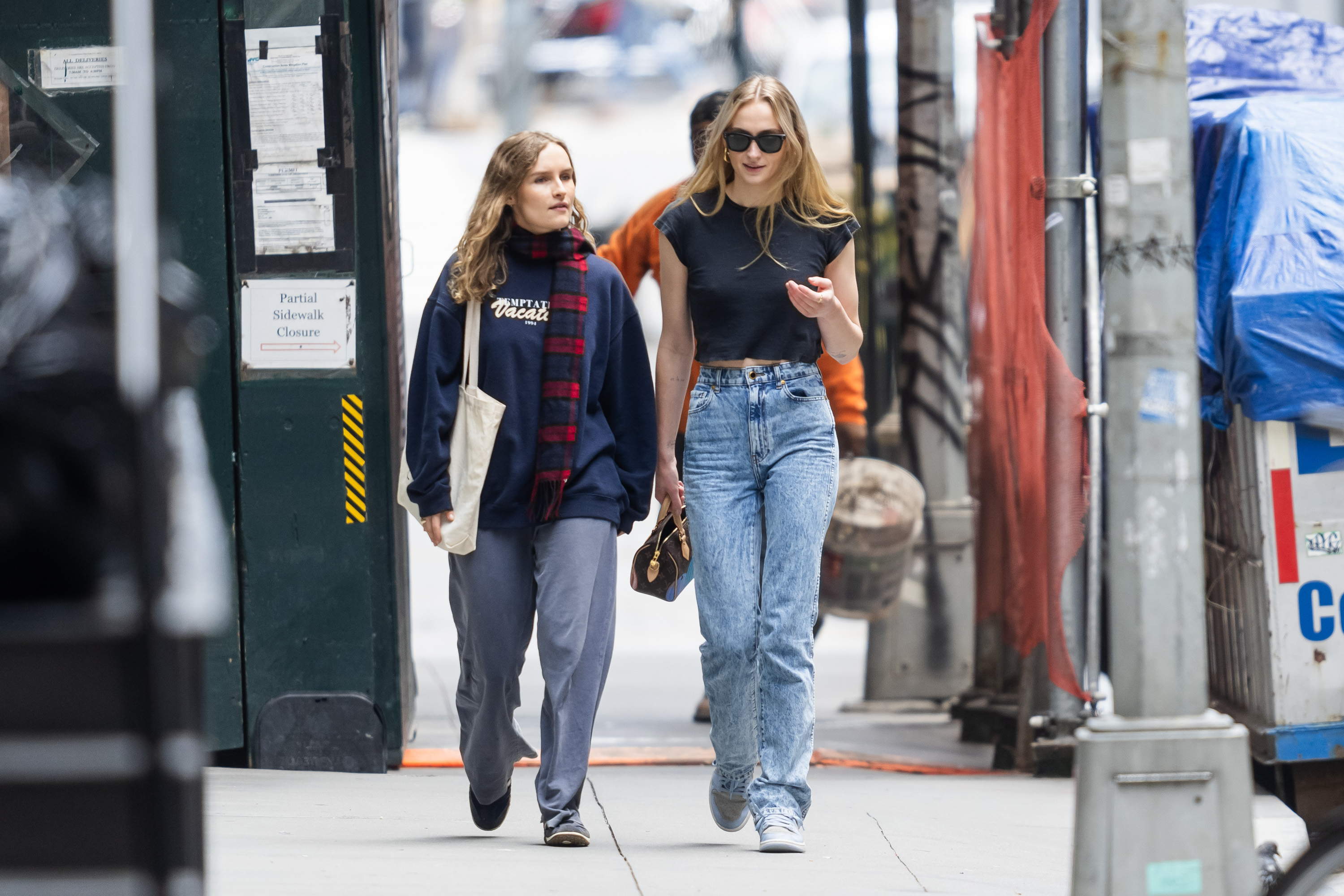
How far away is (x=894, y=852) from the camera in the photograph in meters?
4.58

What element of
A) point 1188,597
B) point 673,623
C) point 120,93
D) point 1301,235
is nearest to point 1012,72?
point 1301,235

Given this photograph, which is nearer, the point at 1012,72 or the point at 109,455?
the point at 109,455

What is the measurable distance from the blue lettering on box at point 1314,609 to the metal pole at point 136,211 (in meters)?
3.96

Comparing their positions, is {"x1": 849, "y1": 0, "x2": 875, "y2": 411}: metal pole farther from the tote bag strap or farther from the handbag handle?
the tote bag strap

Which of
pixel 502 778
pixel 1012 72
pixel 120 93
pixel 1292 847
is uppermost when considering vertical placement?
pixel 1012 72

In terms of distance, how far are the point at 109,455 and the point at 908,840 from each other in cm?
306

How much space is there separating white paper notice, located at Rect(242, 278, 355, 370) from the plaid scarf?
4.55 ft

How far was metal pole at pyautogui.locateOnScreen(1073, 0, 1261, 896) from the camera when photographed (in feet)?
11.1

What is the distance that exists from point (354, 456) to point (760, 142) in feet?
6.73

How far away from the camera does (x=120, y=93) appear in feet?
7.91

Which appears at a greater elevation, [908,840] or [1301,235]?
[1301,235]

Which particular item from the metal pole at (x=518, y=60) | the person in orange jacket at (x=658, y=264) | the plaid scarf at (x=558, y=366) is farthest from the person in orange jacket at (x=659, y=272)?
the metal pole at (x=518, y=60)

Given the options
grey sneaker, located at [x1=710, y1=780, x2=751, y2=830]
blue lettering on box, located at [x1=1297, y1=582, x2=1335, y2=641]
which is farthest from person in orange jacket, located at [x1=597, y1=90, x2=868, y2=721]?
blue lettering on box, located at [x1=1297, y1=582, x2=1335, y2=641]

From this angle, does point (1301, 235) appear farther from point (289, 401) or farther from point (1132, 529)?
point (289, 401)
